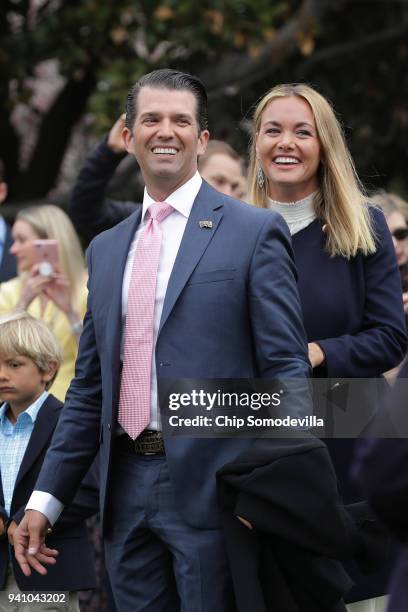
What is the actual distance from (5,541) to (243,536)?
1539 mm

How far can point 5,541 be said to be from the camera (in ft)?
16.1

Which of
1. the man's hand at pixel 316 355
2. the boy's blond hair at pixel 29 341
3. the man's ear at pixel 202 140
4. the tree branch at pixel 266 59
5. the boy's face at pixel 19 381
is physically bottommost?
the boy's face at pixel 19 381

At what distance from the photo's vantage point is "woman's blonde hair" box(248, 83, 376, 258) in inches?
177

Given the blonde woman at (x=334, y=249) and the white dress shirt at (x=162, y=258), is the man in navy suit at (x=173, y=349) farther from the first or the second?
the blonde woman at (x=334, y=249)

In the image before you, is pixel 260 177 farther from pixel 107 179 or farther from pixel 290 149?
pixel 107 179

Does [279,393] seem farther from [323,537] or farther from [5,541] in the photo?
[5,541]

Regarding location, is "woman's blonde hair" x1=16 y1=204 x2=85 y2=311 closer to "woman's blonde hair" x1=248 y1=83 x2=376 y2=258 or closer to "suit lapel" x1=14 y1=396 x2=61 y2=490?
"suit lapel" x1=14 y1=396 x2=61 y2=490

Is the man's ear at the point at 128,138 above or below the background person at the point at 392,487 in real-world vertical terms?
above

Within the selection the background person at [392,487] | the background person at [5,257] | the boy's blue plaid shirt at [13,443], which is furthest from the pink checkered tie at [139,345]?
the background person at [5,257]

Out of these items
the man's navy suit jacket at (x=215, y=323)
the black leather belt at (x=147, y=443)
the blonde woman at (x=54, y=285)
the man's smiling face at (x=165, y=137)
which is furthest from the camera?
the blonde woman at (x=54, y=285)

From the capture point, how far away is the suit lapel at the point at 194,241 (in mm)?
3842

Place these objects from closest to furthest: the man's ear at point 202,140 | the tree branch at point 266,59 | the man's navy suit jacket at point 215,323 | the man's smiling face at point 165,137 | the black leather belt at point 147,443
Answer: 1. the man's navy suit jacket at point 215,323
2. the black leather belt at point 147,443
3. the man's smiling face at point 165,137
4. the man's ear at point 202,140
5. the tree branch at point 266,59

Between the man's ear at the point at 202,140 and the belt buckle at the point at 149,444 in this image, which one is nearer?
the belt buckle at the point at 149,444

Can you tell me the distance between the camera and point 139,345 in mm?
3947
